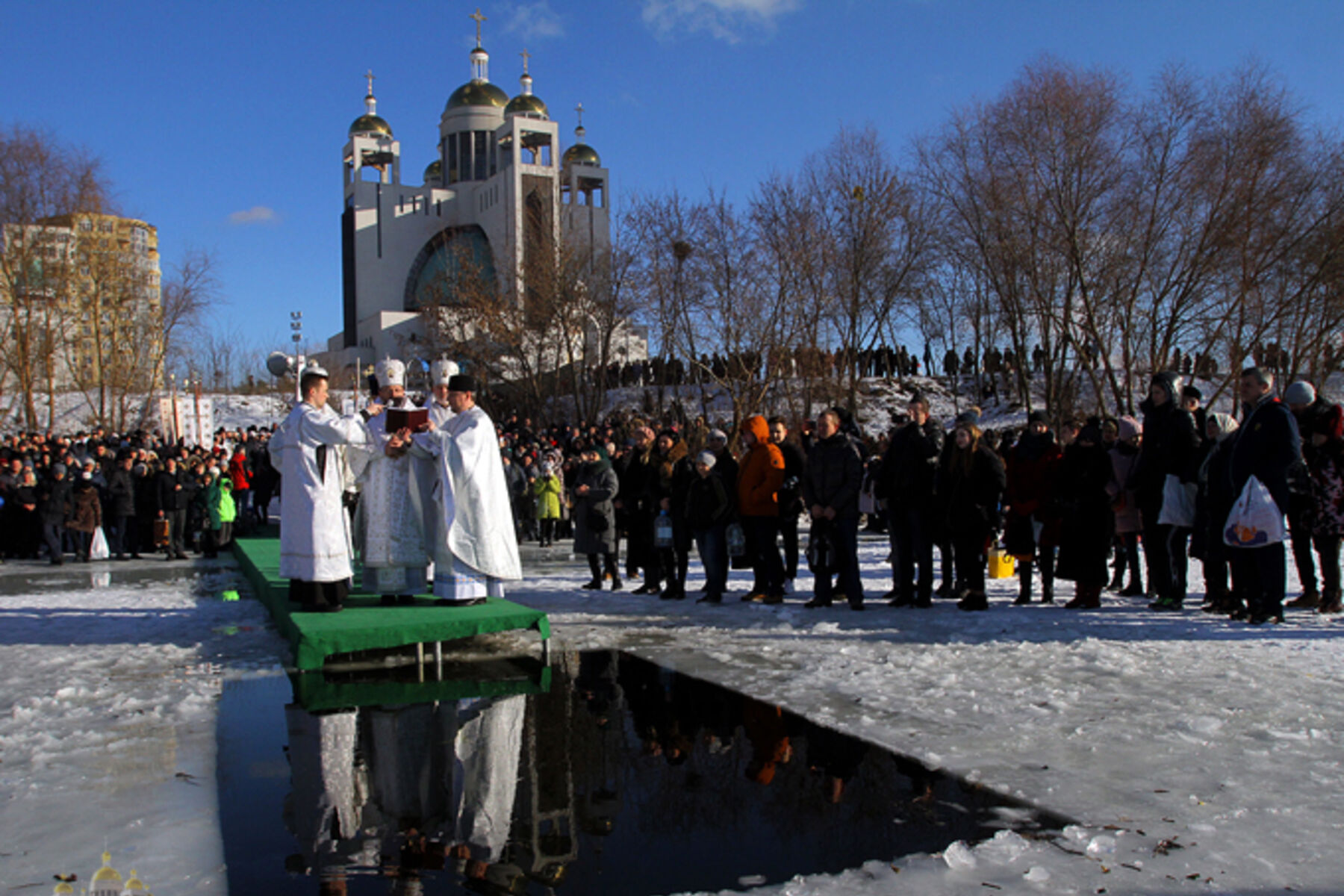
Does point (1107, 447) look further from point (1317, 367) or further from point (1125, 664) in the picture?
point (1317, 367)

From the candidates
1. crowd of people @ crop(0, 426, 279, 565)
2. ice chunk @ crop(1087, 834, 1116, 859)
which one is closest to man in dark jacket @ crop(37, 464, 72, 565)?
crowd of people @ crop(0, 426, 279, 565)

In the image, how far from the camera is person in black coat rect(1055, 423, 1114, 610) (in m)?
8.67

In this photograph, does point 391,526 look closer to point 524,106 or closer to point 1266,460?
Result: point 1266,460

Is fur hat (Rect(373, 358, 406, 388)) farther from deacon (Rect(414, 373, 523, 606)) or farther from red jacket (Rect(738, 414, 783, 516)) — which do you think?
red jacket (Rect(738, 414, 783, 516))

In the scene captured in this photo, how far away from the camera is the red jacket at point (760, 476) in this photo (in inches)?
370

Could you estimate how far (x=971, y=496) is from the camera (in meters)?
8.66

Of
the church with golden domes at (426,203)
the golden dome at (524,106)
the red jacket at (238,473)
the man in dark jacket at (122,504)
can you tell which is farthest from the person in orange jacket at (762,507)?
the golden dome at (524,106)

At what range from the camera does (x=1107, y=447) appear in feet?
30.8

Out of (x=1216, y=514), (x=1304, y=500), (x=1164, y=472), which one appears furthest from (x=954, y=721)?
(x=1304, y=500)

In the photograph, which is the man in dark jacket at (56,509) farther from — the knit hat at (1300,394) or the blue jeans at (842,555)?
the knit hat at (1300,394)

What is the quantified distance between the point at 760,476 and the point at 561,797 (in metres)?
5.57

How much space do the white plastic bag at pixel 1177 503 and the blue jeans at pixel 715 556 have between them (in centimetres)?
396

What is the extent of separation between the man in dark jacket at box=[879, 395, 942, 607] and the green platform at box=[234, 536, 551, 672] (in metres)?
3.65

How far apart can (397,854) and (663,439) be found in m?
7.45
